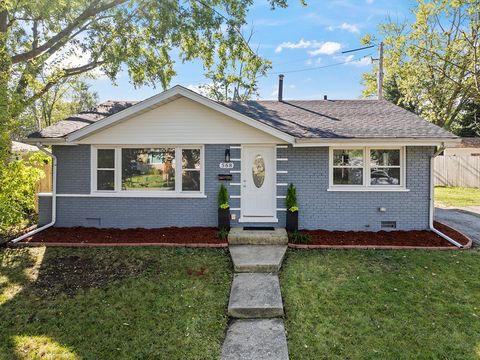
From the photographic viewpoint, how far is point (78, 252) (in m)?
7.55

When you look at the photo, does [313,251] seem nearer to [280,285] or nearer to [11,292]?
[280,285]

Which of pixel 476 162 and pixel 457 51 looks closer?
pixel 476 162

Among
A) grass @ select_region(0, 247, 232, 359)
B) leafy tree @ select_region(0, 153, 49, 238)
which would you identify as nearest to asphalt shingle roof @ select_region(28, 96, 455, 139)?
leafy tree @ select_region(0, 153, 49, 238)

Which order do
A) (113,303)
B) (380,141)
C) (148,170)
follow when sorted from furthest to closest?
(148,170) → (380,141) → (113,303)

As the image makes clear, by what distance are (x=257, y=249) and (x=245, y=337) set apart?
125 inches

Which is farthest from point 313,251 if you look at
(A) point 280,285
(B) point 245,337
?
(B) point 245,337

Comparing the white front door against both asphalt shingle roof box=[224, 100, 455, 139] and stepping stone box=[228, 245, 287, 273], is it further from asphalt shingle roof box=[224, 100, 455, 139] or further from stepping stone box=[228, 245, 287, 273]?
stepping stone box=[228, 245, 287, 273]

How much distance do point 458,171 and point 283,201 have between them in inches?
667

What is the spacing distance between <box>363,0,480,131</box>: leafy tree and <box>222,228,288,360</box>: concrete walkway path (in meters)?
18.9

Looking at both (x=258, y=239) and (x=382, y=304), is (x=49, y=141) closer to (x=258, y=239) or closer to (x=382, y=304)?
(x=258, y=239)

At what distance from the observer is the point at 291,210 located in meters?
8.54

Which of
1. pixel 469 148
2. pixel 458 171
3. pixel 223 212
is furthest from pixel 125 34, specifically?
pixel 469 148

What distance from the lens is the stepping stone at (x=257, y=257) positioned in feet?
21.3

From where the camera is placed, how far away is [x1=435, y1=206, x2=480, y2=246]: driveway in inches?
366
